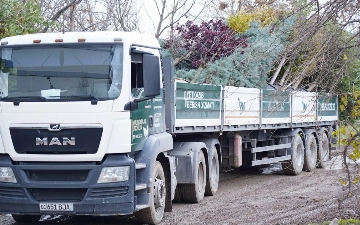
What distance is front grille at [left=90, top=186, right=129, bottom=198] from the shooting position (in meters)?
9.75

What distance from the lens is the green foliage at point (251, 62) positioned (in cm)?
918

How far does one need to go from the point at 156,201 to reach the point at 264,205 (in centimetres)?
295

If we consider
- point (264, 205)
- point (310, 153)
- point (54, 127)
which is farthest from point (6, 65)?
point (310, 153)

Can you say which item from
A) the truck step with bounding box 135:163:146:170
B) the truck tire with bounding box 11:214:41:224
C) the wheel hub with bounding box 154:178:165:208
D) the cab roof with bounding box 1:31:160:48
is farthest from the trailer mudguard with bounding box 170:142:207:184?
the cab roof with bounding box 1:31:160:48

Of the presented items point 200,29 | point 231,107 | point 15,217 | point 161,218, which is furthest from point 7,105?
point 200,29

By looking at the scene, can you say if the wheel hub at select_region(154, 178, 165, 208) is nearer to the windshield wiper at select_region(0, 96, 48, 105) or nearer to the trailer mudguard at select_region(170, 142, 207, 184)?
the trailer mudguard at select_region(170, 142, 207, 184)

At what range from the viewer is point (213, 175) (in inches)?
574

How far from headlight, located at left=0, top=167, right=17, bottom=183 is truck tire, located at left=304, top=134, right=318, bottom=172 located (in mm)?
11695

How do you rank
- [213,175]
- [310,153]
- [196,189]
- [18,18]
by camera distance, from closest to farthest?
[196,189]
[213,175]
[18,18]
[310,153]

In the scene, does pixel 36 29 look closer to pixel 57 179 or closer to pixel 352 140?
pixel 57 179

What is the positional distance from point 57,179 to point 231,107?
20.0 feet

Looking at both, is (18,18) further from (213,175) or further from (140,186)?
(140,186)

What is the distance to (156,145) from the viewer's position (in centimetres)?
1070

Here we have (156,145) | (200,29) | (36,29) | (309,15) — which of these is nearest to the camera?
(309,15)
